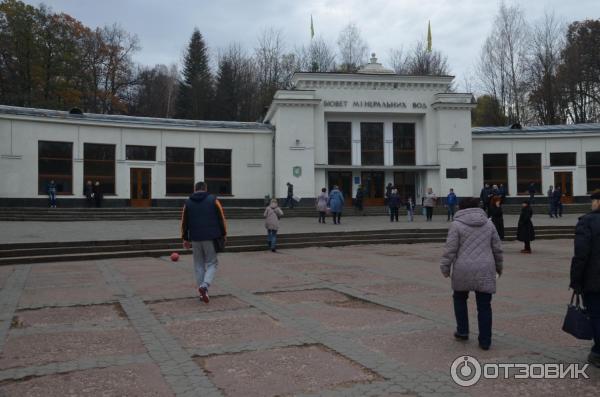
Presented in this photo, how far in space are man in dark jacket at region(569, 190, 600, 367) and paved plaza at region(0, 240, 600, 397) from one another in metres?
0.40

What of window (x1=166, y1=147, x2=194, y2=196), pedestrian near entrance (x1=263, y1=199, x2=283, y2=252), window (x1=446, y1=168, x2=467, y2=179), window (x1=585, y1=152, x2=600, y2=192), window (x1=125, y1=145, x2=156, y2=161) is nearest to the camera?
pedestrian near entrance (x1=263, y1=199, x2=283, y2=252)

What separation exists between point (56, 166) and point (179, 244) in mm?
17112

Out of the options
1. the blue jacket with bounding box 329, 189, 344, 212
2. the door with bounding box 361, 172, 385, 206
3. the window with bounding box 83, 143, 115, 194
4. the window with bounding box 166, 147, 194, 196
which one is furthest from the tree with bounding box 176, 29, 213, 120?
the blue jacket with bounding box 329, 189, 344, 212

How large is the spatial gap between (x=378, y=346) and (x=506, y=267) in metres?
7.78

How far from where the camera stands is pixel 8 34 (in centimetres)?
4134

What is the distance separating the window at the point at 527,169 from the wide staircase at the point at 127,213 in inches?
173

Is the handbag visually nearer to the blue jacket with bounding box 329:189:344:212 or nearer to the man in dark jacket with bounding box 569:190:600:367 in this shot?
the man in dark jacket with bounding box 569:190:600:367

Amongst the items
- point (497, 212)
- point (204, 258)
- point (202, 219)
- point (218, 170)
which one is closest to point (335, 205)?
point (497, 212)

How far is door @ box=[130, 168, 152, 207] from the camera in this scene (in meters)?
31.9

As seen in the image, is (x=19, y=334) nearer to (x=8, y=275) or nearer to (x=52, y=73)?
(x=8, y=275)

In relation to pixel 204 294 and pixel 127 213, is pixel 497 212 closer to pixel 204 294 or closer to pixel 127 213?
pixel 204 294

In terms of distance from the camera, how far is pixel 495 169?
1441 inches

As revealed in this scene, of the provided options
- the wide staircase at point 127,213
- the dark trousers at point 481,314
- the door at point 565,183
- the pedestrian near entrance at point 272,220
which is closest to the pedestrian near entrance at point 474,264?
the dark trousers at point 481,314

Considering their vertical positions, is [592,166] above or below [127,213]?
above
